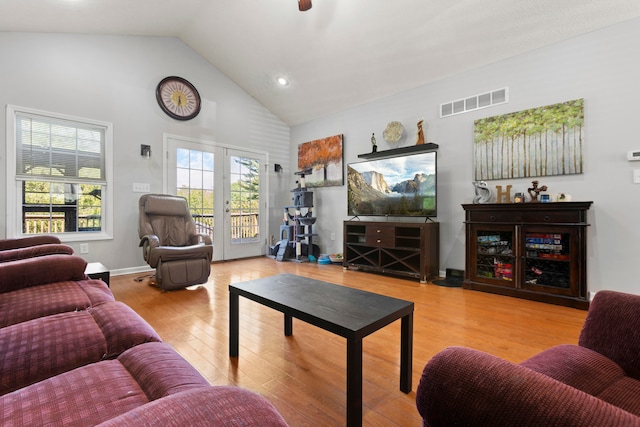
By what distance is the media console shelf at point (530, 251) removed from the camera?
2637 mm

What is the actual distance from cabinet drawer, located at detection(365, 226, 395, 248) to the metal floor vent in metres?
1.61

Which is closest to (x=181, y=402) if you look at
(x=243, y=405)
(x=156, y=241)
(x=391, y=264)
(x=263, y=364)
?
(x=243, y=405)

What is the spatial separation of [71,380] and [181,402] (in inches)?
20.6

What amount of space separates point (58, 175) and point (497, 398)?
15.2ft

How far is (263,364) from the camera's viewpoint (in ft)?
5.51

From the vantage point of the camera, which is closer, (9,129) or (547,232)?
(547,232)

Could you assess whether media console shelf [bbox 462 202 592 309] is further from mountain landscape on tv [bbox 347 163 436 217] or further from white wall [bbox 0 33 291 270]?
white wall [bbox 0 33 291 270]

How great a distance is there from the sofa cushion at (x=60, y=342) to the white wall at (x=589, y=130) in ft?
11.6

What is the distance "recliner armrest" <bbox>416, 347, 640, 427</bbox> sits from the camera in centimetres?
48

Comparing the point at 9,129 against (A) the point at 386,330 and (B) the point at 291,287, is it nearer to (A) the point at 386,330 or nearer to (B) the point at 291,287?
(B) the point at 291,287

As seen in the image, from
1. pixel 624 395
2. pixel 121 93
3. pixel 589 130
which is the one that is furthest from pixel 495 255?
pixel 121 93

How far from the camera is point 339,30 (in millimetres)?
3572

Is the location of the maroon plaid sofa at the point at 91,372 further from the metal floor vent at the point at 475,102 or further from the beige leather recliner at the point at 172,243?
the metal floor vent at the point at 475,102

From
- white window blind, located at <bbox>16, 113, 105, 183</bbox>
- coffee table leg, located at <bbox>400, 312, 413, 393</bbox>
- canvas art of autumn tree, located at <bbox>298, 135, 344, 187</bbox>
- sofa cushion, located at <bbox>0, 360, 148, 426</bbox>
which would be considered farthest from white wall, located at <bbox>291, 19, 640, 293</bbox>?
white window blind, located at <bbox>16, 113, 105, 183</bbox>
